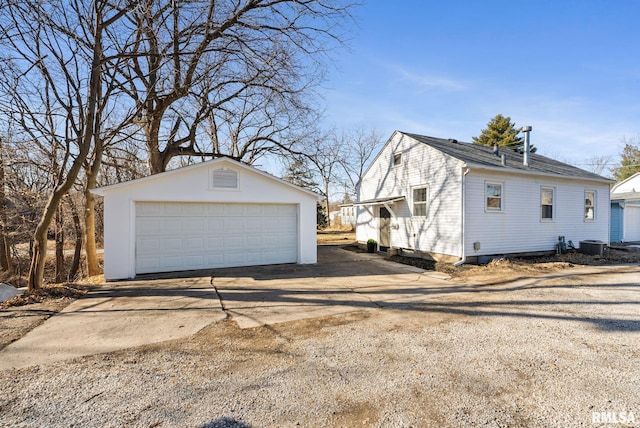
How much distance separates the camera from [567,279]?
754 centimetres

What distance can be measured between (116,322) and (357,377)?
3.88 m

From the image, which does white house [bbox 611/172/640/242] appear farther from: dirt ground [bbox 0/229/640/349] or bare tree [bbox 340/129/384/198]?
bare tree [bbox 340/129/384/198]

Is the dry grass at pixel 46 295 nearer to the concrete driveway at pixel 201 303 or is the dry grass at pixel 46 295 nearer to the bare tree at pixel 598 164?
the concrete driveway at pixel 201 303

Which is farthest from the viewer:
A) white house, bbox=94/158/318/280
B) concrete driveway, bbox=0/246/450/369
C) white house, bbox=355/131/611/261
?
white house, bbox=355/131/611/261

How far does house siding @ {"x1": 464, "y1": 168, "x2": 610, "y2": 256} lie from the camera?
9750mm

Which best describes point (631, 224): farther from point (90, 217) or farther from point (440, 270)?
point (90, 217)

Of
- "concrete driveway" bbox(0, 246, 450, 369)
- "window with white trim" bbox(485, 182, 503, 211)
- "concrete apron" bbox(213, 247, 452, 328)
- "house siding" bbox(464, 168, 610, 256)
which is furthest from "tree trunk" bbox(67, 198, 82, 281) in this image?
"window with white trim" bbox(485, 182, 503, 211)

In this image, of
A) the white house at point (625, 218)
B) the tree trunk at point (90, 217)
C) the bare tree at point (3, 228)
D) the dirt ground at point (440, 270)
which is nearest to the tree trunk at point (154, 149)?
the tree trunk at point (90, 217)

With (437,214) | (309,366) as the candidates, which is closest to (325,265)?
(437,214)

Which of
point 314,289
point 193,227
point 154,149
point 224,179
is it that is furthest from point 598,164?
point 154,149

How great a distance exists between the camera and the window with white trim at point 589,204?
12.3 meters

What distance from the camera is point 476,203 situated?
9734 mm

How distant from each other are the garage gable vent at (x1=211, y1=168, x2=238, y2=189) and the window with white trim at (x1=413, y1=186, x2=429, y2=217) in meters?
6.87

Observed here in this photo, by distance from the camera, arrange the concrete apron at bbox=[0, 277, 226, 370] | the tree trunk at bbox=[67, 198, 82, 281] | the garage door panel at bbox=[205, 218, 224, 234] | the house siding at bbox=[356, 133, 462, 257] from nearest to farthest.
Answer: the concrete apron at bbox=[0, 277, 226, 370], the garage door panel at bbox=[205, 218, 224, 234], the house siding at bbox=[356, 133, 462, 257], the tree trunk at bbox=[67, 198, 82, 281]
